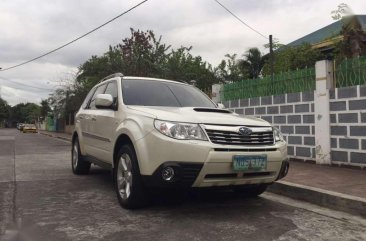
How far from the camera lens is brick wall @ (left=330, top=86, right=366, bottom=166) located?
25.7ft

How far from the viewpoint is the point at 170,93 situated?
6113mm

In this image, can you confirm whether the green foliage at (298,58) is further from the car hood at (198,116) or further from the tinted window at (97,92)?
the car hood at (198,116)

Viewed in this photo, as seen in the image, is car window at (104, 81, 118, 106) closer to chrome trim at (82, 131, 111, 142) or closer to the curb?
chrome trim at (82, 131, 111, 142)

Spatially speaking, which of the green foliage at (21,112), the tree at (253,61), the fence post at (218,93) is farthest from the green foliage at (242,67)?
Result: the green foliage at (21,112)

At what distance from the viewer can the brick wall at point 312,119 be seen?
790cm

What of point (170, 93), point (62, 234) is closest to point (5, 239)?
point (62, 234)

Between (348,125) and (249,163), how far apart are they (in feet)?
13.7

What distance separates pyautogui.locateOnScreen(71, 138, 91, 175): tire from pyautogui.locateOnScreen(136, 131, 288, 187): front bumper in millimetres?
3391

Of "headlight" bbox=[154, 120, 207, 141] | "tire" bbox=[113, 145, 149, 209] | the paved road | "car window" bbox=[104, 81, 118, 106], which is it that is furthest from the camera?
"car window" bbox=[104, 81, 118, 106]

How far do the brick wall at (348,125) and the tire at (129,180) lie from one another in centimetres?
466

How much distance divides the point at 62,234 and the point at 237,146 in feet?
6.59

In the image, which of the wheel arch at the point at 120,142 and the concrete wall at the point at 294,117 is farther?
the concrete wall at the point at 294,117

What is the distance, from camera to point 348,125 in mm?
8102

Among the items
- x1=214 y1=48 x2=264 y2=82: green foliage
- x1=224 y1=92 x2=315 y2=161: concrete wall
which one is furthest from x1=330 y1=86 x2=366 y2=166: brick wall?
x1=214 y1=48 x2=264 y2=82: green foliage
